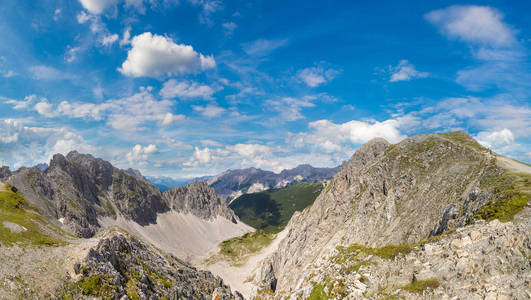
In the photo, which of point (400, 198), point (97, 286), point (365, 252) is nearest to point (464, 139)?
point (400, 198)

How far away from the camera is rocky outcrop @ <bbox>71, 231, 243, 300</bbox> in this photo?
4009 centimetres

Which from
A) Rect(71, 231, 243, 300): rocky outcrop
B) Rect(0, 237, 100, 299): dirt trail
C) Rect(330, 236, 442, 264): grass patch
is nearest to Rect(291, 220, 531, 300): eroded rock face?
Rect(330, 236, 442, 264): grass patch

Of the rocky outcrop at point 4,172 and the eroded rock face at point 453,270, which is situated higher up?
the rocky outcrop at point 4,172

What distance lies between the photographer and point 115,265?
48125mm

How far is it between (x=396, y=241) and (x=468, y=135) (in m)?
60.1

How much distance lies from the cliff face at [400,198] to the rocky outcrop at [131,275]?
87.1 ft

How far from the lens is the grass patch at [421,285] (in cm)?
2182

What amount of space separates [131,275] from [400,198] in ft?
254

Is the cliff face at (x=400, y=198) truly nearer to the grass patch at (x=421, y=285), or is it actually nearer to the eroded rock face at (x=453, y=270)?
the eroded rock face at (x=453, y=270)

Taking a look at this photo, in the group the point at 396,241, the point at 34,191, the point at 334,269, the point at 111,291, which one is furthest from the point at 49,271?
the point at 34,191

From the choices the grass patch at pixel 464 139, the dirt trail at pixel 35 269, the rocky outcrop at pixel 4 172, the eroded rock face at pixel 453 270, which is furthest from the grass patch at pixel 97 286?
the rocky outcrop at pixel 4 172

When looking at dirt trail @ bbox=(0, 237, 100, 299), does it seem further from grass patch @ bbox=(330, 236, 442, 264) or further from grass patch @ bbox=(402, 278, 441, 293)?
grass patch @ bbox=(402, 278, 441, 293)

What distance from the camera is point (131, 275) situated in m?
49.8

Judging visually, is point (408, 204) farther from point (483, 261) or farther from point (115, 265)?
point (115, 265)
